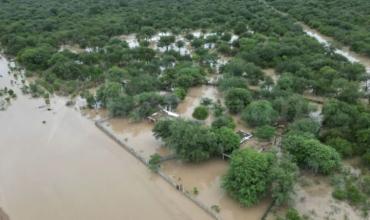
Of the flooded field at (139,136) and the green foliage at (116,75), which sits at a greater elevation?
the green foliage at (116,75)

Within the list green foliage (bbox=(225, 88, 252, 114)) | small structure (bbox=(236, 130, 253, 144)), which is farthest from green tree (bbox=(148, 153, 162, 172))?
green foliage (bbox=(225, 88, 252, 114))

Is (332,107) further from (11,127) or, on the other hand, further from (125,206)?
(11,127)

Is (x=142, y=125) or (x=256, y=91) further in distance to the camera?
(x=256, y=91)

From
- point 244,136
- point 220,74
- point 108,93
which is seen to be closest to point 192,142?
point 244,136

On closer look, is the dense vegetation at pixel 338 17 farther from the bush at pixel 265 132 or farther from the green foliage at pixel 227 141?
the green foliage at pixel 227 141

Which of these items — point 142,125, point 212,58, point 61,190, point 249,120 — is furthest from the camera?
point 212,58

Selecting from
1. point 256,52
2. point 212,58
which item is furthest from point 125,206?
point 256,52

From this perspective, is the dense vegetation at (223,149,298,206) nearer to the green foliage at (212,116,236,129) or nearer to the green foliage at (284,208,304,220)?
the green foliage at (284,208,304,220)

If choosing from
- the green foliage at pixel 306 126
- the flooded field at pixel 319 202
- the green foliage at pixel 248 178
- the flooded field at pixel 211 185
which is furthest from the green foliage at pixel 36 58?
the flooded field at pixel 319 202
